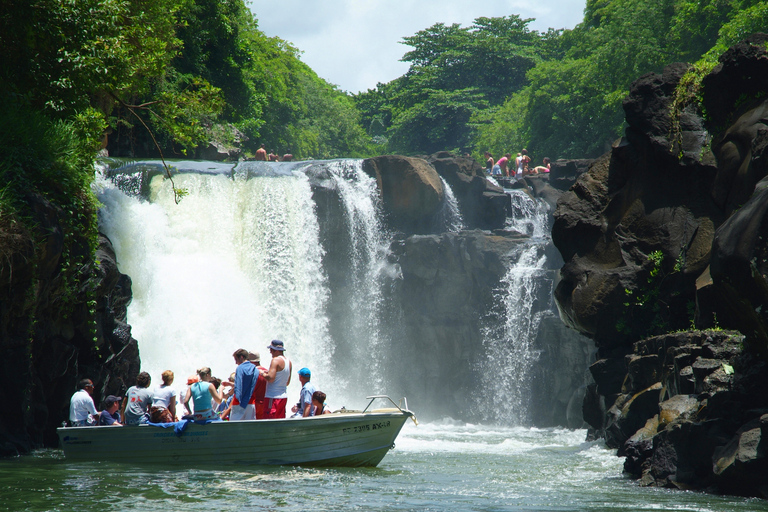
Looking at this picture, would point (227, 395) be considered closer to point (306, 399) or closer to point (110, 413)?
point (110, 413)

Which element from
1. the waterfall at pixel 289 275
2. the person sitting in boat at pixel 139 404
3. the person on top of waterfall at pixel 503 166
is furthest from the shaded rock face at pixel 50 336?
the person on top of waterfall at pixel 503 166

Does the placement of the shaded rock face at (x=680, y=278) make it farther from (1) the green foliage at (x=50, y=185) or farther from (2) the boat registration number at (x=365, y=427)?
(1) the green foliage at (x=50, y=185)

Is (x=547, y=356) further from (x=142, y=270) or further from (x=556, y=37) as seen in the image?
(x=556, y=37)

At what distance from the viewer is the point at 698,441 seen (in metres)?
9.62

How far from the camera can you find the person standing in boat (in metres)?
10.8

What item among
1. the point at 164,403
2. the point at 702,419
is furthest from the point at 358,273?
the point at 702,419

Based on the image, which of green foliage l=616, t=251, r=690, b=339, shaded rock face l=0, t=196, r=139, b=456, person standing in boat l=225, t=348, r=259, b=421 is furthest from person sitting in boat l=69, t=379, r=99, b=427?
green foliage l=616, t=251, r=690, b=339

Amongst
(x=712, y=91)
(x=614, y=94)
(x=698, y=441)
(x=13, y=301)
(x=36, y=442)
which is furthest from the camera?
(x=614, y=94)

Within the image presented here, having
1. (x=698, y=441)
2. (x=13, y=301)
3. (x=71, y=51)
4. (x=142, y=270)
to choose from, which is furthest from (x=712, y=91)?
(x=142, y=270)

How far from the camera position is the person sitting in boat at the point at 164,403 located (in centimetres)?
1129

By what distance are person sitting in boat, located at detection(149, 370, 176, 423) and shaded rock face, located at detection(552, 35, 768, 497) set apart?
7.13 m

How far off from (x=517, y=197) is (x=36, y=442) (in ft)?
70.5

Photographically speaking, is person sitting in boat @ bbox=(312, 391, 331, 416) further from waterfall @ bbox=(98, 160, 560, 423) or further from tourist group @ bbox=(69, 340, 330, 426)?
waterfall @ bbox=(98, 160, 560, 423)

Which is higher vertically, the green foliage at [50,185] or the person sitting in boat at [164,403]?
the green foliage at [50,185]
